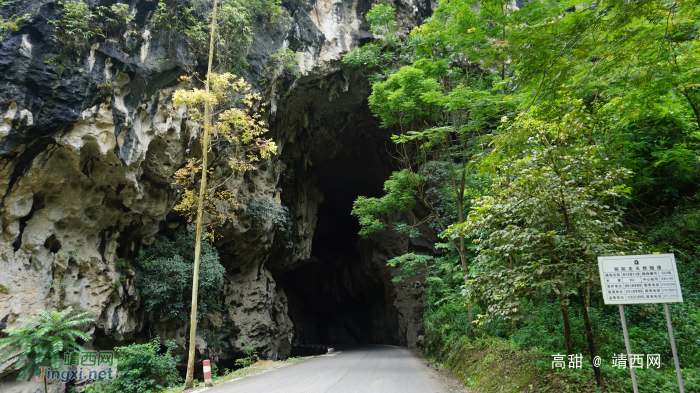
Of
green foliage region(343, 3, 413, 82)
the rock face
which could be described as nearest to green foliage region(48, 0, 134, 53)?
the rock face

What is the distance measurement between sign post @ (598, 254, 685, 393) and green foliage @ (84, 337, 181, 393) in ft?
30.4

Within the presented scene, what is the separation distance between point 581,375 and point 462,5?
30.9 ft

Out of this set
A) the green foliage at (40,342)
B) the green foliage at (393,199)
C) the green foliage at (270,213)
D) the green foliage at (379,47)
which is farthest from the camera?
the green foliage at (270,213)

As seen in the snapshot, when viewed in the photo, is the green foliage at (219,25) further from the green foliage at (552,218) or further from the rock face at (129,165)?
the green foliage at (552,218)

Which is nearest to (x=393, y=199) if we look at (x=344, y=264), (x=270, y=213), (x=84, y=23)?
(x=270, y=213)

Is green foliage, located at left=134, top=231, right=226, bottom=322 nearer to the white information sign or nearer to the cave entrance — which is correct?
the white information sign

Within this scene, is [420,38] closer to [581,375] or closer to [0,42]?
[581,375]

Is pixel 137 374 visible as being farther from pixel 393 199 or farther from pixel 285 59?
pixel 285 59

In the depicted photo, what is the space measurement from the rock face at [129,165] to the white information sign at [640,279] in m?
11.5

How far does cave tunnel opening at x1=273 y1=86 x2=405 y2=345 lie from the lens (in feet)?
76.0

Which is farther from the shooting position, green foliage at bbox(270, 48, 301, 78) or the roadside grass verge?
green foliage at bbox(270, 48, 301, 78)

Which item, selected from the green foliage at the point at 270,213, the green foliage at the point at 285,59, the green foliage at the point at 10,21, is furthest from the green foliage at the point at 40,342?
the green foliage at the point at 285,59

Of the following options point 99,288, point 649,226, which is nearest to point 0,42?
point 99,288

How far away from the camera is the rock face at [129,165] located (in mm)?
8484
